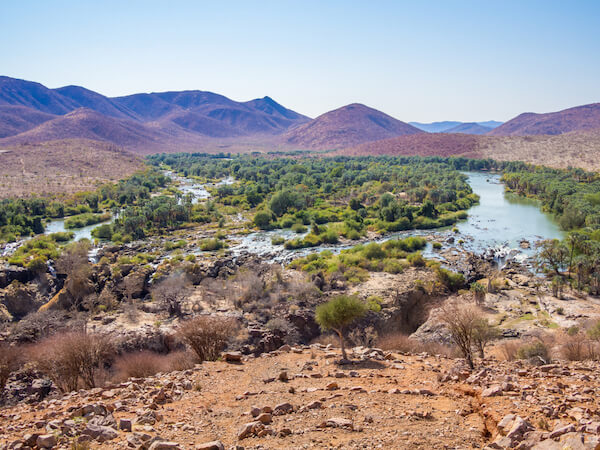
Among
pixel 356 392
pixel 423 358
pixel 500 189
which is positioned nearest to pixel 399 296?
pixel 423 358

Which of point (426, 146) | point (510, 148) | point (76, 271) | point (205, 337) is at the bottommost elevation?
point (76, 271)

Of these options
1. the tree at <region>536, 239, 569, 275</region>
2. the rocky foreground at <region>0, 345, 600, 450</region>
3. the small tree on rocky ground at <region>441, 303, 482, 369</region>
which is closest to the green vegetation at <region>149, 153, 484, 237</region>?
the tree at <region>536, 239, 569, 275</region>

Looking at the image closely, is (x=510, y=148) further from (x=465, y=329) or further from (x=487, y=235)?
(x=465, y=329)

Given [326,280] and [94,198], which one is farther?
[94,198]

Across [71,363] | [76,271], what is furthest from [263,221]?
[71,363]

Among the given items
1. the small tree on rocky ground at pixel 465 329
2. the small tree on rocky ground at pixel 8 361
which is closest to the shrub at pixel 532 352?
the small tree on rocky ground at pixel 465 329

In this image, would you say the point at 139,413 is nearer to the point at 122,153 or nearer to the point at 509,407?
the point at 509,407

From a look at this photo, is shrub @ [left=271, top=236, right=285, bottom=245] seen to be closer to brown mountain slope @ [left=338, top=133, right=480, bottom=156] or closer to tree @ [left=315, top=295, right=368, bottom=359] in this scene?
tree @ [left=315, top=295, right=368, bottom=359]

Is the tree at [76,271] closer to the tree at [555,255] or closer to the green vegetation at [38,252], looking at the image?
the green vegetation at [38,252]
